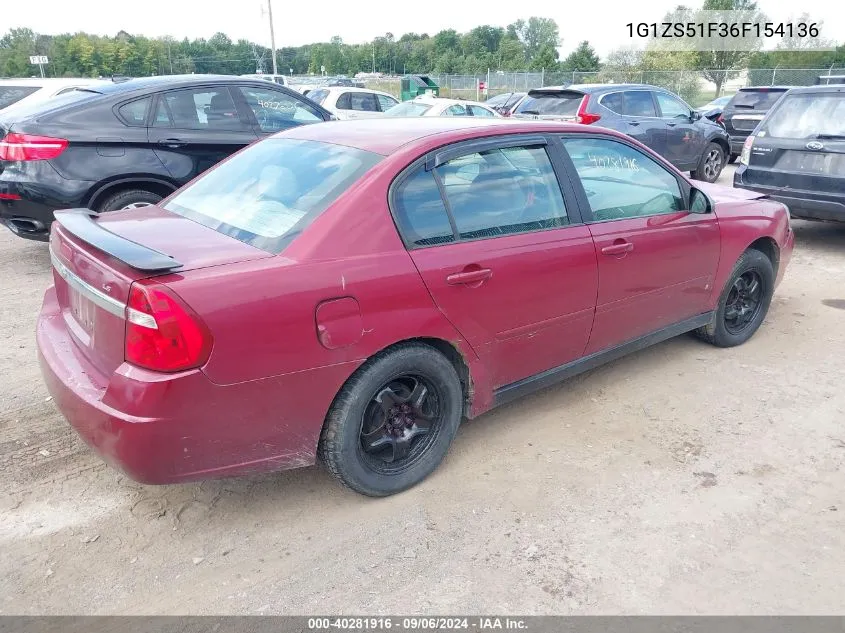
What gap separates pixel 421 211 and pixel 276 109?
178 inches

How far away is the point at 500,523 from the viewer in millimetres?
2922

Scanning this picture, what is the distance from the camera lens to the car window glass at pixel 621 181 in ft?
12.2

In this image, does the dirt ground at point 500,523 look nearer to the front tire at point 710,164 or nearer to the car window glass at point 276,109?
the car window glass at point 276,109

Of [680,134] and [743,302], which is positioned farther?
[680,134]

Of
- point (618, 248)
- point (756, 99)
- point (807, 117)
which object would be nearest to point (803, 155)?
point (807, 117)

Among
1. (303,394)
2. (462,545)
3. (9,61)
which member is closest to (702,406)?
(462,545)

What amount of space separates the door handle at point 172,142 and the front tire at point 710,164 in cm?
895

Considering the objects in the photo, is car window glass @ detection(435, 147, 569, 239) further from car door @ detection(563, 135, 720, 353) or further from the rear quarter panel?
the rear quarter panel

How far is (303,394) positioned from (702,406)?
248 centimetres

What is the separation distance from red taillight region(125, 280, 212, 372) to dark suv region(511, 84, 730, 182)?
848 centimetres

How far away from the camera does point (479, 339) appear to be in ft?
10.4

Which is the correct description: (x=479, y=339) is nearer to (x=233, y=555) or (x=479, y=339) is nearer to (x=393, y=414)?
(x=393, y=414)

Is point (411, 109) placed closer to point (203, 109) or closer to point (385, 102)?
point (385, 102)

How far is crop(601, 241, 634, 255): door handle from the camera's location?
3.63 metres
